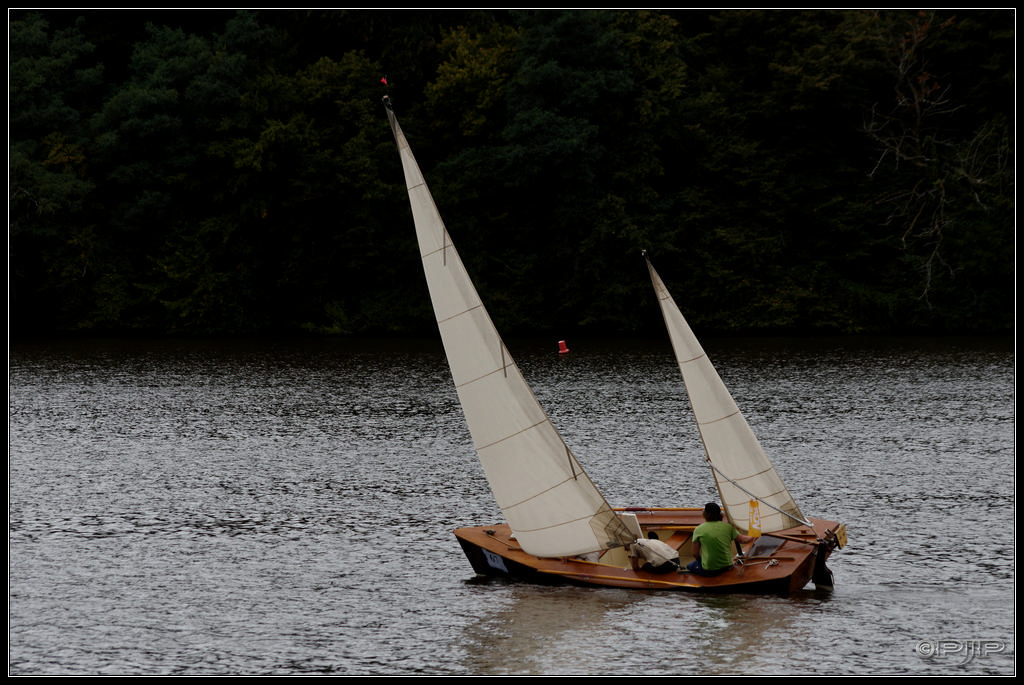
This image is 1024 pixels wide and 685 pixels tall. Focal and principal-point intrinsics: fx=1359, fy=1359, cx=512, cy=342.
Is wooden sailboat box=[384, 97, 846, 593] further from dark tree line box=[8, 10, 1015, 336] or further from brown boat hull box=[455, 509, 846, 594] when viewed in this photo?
dark tree line box=[8, 10, 1015, 336]

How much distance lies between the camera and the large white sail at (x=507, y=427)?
73.7ft

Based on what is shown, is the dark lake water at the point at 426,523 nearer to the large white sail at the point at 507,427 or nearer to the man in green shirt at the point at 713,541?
the man in green shirt at the point at 713,541

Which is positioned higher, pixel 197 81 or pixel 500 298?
pixel 197 81

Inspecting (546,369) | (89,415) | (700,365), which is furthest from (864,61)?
(700,365)

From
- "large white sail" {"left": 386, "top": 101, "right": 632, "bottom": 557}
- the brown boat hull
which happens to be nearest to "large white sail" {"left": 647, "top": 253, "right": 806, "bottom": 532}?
the brown boat hull

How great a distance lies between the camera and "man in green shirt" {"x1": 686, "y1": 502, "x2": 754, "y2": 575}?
22.1m

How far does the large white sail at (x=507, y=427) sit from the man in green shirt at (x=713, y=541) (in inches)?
56.2

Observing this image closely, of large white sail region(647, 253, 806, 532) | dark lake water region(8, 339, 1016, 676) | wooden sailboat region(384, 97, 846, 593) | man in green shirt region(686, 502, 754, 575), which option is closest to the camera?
dark lake water region(8, 339, 1016, 676)

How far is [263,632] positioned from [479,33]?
227ft

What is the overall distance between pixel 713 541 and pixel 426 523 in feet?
32.9

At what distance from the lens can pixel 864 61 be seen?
81.9 meters

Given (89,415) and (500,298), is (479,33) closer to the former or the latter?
(500,298)

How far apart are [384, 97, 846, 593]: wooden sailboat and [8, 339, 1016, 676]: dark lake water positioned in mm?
475

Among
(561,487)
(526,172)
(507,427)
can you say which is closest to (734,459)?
(561,487)
